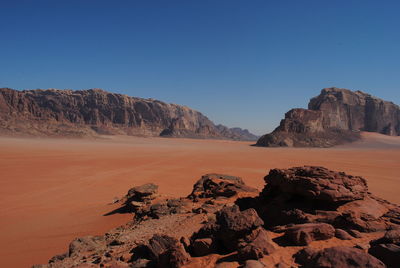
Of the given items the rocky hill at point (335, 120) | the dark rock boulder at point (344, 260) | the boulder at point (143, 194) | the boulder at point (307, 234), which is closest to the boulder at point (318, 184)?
the boulder at point (307, 234)

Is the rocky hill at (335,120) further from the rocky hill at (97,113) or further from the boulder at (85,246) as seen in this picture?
the rocky hill at (97,113)

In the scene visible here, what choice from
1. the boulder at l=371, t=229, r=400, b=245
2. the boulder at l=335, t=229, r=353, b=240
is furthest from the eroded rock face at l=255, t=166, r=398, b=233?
the boulder at l=371, t=229, r=400, b=245

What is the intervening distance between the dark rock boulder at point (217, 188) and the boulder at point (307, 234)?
405 centimetres

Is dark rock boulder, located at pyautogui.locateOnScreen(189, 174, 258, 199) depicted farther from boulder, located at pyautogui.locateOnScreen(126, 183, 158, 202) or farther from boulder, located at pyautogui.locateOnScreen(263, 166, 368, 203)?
boulder, located at pyautogui.locateOnScreen(263, 166, 368, 203)

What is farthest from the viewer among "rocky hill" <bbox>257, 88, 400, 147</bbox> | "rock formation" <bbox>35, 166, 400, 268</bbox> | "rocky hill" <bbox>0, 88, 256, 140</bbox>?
"rocky hill" <bbox>0, 88, 256, 140</bbox>

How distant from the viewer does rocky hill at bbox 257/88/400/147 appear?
67406 mm

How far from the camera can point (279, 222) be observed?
5.76 metres

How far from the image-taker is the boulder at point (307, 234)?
4539 mm

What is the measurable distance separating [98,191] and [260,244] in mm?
12127

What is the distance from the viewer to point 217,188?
9398 millimetres

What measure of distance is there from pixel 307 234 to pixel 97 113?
13757cm

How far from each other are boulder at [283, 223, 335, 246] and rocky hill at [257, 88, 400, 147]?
203 feet

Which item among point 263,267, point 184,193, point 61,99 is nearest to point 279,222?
point 263,267

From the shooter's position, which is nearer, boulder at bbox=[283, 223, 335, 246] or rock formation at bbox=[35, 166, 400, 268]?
rock formation at bbox=[35, 166, 400, 268]
